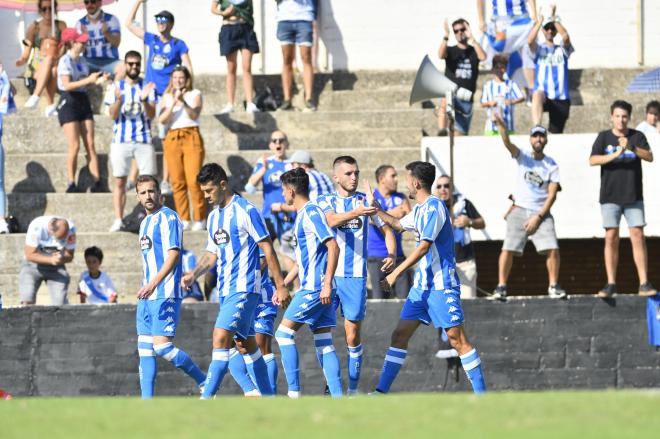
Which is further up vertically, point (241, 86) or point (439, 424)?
point (241, 86)

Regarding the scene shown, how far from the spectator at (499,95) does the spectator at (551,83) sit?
0.28 metres

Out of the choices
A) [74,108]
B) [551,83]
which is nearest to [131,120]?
[74,108]

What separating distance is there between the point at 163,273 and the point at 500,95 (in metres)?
7.22

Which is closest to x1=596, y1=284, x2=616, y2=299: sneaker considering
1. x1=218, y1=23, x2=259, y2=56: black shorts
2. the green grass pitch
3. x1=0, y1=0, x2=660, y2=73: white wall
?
x1=218, y1=23, x2=259, y2=56: black shorts

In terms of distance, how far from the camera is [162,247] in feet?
42.1

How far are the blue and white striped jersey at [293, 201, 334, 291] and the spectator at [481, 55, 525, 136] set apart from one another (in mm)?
6135

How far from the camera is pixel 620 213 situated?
1555 cm

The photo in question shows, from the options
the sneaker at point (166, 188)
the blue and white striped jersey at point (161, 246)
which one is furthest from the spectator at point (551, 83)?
the blue and white striped jersey at point (161, 246)

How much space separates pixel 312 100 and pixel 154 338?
7529mm

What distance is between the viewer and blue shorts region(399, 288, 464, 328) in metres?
12.6

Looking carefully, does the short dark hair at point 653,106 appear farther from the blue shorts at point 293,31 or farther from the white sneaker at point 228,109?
the white sneaker at point 228,109

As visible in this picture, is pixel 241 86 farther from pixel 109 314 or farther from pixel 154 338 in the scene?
pixel 154 338

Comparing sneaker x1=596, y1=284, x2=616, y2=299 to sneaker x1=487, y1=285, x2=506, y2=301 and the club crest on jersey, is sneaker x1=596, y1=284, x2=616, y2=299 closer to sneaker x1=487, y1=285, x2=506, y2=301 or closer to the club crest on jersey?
sneaker x1=487, y1=285, x2=506, y2=301

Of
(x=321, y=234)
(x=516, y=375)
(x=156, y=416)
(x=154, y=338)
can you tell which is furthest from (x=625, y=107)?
(x=156, y=416)
